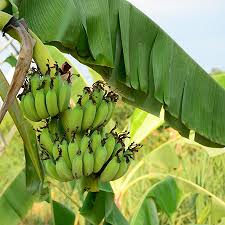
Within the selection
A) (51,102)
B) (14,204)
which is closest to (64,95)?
(51,102)

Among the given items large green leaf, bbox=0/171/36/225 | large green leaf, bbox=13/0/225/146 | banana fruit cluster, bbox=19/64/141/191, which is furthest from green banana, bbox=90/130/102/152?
large green leaf, bbox=0/171/36/225

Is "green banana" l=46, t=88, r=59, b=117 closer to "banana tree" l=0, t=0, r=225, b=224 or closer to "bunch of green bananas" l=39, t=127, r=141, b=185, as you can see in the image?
"bunch of green bananas" l=39, t=127, r=141, b=185

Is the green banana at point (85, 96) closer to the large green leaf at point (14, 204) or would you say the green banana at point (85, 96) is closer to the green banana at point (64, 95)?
the green banana at point (64, 95)

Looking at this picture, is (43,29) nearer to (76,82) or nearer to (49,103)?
(49,103)

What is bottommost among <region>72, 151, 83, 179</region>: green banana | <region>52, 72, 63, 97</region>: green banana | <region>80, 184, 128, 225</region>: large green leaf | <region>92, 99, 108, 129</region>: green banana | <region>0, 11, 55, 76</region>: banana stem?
<region>80, 184, 128, 225</region>: large green leaf

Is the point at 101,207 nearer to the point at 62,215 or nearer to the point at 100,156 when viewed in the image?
the point at 100,156

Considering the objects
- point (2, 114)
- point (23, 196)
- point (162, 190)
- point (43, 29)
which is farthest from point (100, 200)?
point (162, 190)

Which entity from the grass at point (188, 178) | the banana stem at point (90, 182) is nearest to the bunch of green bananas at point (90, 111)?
the banana stem at point (90, 182)
